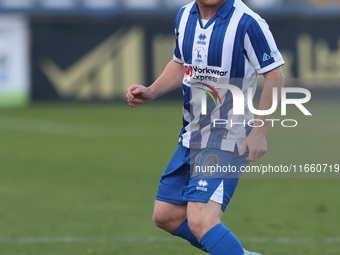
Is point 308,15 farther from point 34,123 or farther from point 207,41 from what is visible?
point 207,41

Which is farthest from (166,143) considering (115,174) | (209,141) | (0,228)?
(209,141)

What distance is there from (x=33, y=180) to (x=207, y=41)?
249 inches

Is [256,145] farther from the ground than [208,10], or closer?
Result: closer

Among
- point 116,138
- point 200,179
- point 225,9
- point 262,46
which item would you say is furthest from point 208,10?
point 116,138

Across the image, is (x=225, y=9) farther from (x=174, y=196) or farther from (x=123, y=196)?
(x=123, y=196)

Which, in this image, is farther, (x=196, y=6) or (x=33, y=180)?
(x=33, y=180)

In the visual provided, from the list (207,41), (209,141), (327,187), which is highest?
(207,41)

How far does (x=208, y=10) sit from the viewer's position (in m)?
5.07

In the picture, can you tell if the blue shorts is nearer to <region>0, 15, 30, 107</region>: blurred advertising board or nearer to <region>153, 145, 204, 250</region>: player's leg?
<region>153, 145, 204, 250</region>: player's leg

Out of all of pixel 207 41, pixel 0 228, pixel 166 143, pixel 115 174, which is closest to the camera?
pixel 207 41

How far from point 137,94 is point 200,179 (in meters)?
0.73

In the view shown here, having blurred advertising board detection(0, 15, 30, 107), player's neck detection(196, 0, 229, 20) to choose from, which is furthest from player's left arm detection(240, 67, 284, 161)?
blurred advertising board detection(0, 15, 30, 107)

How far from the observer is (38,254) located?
6660 mm

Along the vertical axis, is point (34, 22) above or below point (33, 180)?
above
